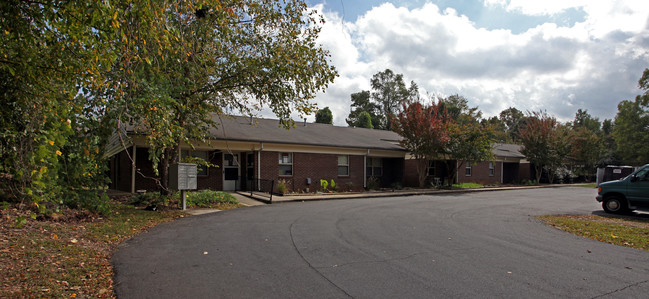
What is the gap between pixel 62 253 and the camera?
593 centimetres

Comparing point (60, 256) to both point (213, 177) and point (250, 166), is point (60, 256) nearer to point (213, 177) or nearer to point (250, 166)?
point (213, 177)

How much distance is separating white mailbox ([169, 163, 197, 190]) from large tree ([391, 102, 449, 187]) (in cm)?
1418

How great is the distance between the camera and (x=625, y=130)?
4609 centimetres

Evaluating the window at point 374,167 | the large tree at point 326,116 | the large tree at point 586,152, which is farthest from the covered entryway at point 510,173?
the large tree at point 326,116

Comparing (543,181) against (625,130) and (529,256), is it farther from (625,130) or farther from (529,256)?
(529,256)

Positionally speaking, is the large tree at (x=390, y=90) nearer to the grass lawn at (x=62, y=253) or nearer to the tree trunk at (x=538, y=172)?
the tree trunk at (x=538, y=172)

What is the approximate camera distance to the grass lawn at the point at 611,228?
8047 mm

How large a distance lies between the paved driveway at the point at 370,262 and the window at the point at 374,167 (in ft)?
46.0

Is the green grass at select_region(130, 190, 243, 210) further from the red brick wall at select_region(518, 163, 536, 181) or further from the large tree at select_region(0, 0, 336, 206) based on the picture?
the red brick wall at select_region(518, 163, 536, 181)

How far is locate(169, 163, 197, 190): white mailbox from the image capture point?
39.5 feet

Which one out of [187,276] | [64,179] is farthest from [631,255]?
[64,179]

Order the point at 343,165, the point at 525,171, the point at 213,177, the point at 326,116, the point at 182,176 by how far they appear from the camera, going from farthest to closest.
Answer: the point at 326,116
the point at 525,171
the point at 343,165
the point at 213,177
the point at 182,176

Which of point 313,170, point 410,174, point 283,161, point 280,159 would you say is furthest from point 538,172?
point 280,159

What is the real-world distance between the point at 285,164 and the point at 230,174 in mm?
2814
